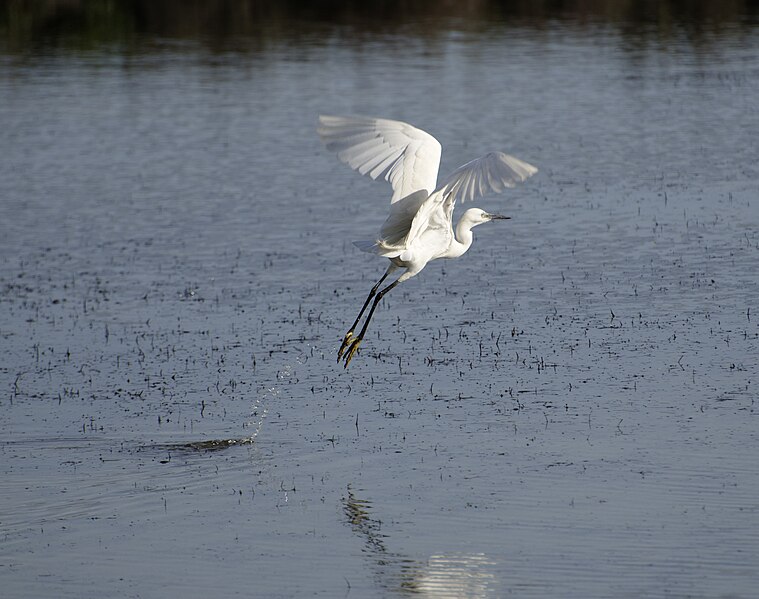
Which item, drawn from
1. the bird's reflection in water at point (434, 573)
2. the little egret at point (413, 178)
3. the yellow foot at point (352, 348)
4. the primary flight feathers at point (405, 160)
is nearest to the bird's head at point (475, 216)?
the little egret at point (413, 178)

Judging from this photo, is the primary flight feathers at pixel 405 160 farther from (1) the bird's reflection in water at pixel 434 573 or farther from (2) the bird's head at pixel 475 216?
(1) the bird's reflection in water at pixel 434 573

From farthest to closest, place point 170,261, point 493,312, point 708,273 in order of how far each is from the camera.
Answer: point 170,261 → point 708,273 → point 493,312

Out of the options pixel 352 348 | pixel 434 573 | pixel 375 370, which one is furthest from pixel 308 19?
pixel 434 573

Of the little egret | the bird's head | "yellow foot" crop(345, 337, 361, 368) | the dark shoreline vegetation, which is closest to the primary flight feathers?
the little egret

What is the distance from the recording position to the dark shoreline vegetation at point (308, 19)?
34.8 meters

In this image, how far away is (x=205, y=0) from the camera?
3934 centimetres

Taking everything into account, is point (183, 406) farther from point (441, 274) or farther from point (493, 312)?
point (441, 274)

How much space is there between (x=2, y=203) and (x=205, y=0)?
20.4m

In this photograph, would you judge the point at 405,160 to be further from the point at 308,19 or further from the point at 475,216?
the point at 308,19

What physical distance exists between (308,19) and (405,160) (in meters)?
28.6

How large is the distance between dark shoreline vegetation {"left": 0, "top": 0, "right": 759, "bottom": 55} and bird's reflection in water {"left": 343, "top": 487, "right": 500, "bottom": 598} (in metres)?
26.0

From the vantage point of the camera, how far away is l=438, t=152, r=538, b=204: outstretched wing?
8.88 m

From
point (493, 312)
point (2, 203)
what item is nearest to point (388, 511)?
point (493, 312)

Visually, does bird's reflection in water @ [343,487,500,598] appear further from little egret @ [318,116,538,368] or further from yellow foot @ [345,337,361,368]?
yellow foot @ [345,337,361,368]
